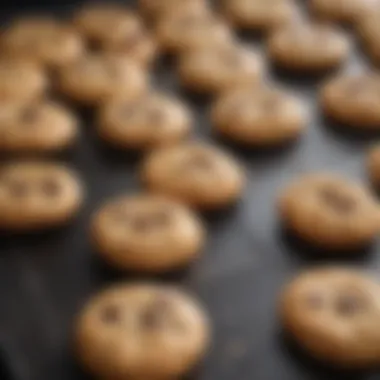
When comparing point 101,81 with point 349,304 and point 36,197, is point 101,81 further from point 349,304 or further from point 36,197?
point 349,304

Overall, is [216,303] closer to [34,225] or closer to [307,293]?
[307,293]

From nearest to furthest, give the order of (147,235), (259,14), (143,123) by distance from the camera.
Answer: (147,235), (143,123), (259,14)

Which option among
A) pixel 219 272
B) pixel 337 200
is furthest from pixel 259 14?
pixel 219 272

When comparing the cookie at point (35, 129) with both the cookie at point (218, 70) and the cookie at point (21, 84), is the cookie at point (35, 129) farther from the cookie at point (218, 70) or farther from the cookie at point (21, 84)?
the cookie at point (218, 70)

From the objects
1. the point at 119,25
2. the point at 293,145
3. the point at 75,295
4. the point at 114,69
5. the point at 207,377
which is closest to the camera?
the point at 207,377

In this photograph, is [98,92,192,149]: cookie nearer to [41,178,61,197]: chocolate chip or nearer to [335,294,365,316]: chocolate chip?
[41,178,61,197]: chocolate chip

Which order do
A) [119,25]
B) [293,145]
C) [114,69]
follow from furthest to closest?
[119,25] → [114,69] → [293,145]

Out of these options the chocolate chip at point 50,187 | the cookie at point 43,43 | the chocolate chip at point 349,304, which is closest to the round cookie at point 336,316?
the chocolate chip at point 349,304

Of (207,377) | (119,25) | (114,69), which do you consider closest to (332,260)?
(207,377)
